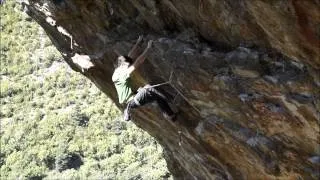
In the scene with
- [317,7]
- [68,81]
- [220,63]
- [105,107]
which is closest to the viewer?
[317,7]

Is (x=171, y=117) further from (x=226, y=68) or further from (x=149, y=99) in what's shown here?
(x=226, y=68)

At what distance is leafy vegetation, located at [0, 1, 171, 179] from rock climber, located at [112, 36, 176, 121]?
17895 mm

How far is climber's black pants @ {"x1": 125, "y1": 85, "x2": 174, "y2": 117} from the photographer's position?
32.8ft

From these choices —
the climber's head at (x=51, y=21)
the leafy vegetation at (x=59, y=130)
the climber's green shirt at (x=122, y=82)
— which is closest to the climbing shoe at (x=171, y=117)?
the climber's green shirt at (x=122, y=82)

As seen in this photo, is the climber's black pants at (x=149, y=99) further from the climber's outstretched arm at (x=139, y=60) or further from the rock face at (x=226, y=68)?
the climber's outstretched arm at (x=139, y=60)

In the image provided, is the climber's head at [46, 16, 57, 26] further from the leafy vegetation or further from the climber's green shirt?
the leafy vegetation

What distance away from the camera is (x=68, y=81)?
36.2 m

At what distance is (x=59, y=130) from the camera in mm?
34219

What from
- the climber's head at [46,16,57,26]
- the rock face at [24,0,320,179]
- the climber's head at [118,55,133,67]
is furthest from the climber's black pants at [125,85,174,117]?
the climber's head at [46,16,57,26]

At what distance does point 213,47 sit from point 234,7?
110 centimetres

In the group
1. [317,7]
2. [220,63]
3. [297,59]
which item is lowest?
[220,63]

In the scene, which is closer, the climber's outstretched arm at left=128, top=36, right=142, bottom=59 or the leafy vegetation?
the climber's outstretched arm at left=128, top=36, right=142, bottom=59

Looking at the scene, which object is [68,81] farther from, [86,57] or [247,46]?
[247,46]

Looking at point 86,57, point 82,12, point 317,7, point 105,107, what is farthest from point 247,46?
point 105,107
